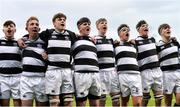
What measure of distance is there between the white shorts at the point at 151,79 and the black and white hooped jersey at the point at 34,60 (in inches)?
114

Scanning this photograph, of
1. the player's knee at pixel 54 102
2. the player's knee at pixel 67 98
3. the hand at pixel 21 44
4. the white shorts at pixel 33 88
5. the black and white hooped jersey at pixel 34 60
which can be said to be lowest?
the player's knee at pixel 54 102

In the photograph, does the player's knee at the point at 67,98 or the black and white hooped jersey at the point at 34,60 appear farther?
the black and white hooped jersey at the point at 34,60

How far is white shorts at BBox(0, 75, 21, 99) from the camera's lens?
9727mm

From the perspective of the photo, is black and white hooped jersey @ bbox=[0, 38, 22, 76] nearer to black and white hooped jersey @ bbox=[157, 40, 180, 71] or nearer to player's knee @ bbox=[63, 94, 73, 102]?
player's knee @ bbox=[63, 94, 73, 102]

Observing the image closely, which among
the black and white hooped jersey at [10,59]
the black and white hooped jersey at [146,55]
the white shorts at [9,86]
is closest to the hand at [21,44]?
the black and white hooped jersey at [10,59]

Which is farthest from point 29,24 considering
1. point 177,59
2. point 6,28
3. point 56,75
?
point 177,59

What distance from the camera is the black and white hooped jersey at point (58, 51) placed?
29.8ft

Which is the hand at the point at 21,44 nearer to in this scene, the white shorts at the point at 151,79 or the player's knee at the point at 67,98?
the player's knee at the point at 67,98

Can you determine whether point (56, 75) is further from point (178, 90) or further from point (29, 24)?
point (178, 90)

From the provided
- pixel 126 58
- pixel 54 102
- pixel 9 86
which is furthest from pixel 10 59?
pixel 126 58

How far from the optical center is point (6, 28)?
9898 millimetres

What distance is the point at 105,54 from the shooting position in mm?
10258

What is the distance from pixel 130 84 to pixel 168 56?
1.60 meters

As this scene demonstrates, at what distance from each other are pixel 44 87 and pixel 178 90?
3956 mm
